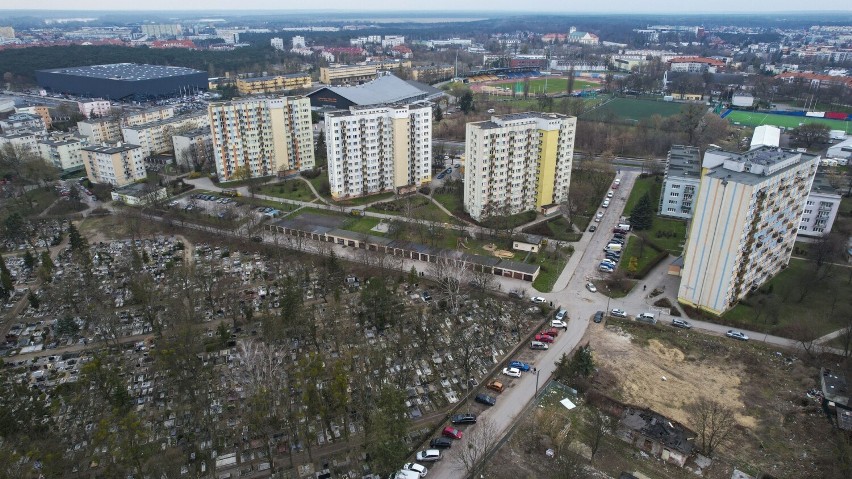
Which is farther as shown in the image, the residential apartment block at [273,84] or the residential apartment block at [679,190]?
the residential apartment block at [273,84]

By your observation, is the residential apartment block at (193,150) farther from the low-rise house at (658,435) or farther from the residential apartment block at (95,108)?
the low-rise house at (658,435)

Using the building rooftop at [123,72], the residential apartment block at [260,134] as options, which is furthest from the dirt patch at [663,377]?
the building rooftop at [123,72]

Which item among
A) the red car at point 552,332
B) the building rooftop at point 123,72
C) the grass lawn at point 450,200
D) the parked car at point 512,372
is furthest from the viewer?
the building rooftop at point 123,72

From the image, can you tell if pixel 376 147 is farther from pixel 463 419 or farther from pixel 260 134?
pixel 463 419

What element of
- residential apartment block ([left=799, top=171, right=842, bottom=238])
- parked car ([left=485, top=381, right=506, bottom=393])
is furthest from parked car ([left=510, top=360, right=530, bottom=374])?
residential apartment block ([left=799, top=171, right=842, bottom=238])

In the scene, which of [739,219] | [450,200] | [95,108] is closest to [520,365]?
[739,219]

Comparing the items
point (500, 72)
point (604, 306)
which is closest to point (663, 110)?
point (500, 72)

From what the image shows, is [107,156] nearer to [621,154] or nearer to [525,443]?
[525,443]
